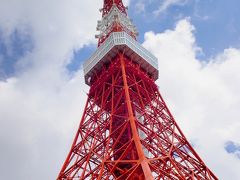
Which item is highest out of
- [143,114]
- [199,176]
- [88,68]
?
[88,68]

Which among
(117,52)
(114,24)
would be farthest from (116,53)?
(114,24)

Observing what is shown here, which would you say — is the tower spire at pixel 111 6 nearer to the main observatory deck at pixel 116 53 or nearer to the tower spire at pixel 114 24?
the tower spire at pixel 114 24

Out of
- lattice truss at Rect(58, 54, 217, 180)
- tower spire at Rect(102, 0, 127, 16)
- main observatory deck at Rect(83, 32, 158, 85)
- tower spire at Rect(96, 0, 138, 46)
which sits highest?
tower spire at Rect(102, 0, 127, 16)

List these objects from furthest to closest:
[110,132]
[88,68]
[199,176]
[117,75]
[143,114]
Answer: [88,68], [117,75], [143,114], [110,132], [199,176]

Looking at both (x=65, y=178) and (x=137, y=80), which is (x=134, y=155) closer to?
(x=65, y=178)

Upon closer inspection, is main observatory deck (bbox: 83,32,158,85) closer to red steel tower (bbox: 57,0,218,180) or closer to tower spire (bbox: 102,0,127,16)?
red steel tower (bbox: 57,0,218,180)

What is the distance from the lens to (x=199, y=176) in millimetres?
13641

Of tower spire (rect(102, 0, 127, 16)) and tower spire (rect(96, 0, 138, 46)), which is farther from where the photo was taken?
tower spire (rect(102, 0, 127, 16))

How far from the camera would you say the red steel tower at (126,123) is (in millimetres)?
12922

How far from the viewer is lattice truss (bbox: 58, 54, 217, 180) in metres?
12.8

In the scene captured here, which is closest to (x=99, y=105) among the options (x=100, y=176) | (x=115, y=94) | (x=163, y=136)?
(x=115, y=94)

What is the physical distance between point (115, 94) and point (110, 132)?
100 inches

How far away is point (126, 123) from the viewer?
14023 mm

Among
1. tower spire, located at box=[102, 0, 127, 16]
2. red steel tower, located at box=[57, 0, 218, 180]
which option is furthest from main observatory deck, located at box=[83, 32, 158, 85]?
tower spire, located at box=[102, 0, 127, 16]
